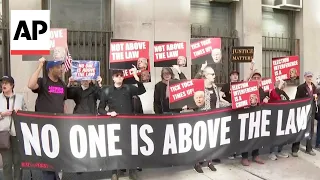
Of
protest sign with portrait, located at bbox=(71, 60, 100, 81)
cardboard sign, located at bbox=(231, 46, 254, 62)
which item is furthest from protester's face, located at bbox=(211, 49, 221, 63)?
protest sign with portrait, located at bbox=(71, 60, 100, 81)

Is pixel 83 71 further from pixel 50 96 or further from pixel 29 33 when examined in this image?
pixel 29 33

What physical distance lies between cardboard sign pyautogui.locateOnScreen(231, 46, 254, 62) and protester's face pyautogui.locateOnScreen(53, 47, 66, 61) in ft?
12.8

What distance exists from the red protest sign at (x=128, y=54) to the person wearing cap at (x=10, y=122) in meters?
1.62

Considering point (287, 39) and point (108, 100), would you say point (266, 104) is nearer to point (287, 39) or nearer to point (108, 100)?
point (108, 100)

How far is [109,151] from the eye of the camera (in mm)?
5676

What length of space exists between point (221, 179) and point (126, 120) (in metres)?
1.91

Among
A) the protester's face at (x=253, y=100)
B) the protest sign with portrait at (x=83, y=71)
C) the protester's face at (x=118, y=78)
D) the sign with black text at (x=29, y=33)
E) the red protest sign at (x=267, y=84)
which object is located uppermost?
the sign with black text at (x=29, y=33)

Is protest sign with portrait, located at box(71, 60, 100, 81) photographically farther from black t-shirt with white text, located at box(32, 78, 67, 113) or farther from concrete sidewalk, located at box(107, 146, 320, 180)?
concrete sidewalk, located at box(107, 146, 320, 180)

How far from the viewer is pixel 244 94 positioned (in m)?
6.70

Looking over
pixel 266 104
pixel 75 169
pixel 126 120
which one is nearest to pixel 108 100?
pixel 126 120

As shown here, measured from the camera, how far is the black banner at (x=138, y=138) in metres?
5.38

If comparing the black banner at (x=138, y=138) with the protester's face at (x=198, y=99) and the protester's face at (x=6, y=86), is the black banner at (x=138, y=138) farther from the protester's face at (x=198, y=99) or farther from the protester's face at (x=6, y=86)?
the protester's face at (x=6, y=86)

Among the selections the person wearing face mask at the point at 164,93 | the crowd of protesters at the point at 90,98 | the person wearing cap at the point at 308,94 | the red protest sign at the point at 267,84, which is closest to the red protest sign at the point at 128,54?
the crowd of protesters at the point at 90,98

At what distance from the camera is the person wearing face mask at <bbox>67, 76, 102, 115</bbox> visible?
6.00 meters
